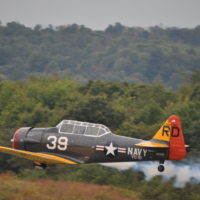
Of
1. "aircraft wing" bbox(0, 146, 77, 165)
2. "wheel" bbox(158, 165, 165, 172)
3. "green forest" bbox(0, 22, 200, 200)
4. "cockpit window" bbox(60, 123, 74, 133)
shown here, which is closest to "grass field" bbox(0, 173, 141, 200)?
"green forest" bbox(0, 22, 200, 200)

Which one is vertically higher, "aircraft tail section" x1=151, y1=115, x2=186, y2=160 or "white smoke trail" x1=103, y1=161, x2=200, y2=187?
"aircraft tail section" x1=151, y1=115, x2=186, y2=160

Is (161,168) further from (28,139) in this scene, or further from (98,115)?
(98,115)

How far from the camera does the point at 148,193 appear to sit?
66.9ft

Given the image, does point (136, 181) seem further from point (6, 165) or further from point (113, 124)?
point (113, 124)

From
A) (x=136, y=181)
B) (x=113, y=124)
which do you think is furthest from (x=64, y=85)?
(x=136, y=181)

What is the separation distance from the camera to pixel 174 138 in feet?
62.6

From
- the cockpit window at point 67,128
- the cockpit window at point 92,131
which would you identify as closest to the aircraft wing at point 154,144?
the cockpit window at point 92,131

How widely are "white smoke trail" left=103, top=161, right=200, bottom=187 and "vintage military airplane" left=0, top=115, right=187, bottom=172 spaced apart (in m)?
0.45

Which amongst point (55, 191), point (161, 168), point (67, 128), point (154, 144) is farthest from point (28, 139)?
point (161, 168)

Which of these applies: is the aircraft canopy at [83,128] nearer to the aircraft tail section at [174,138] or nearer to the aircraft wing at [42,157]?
the aircraft wing at [42,157]

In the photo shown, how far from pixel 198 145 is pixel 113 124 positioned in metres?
7.75

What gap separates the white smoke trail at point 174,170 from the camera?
64.2ft

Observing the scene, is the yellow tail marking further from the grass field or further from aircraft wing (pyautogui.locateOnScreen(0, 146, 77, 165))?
aircraft wing (pyautogui.locateOnScreen(0, 146, 77, 165))

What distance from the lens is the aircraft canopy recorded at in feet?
68.0
